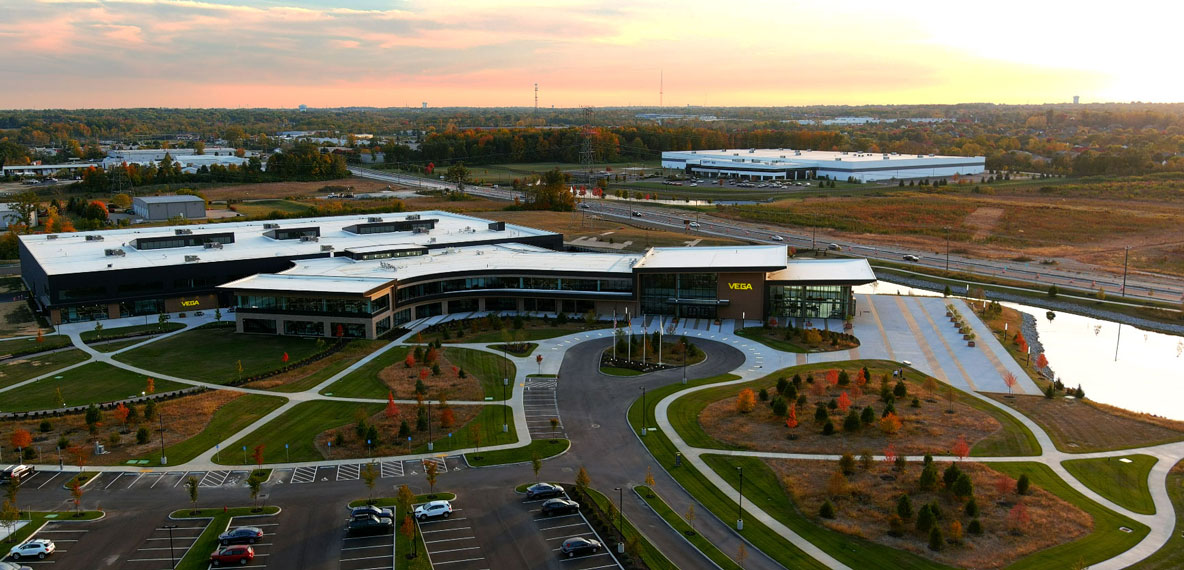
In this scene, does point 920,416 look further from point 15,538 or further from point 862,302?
point 15,538

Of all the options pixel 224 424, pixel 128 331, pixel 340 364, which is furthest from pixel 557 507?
pixel 128 331

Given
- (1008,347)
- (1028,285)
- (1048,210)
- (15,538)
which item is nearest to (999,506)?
(1008,347)

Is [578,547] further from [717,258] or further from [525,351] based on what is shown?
[717,258]

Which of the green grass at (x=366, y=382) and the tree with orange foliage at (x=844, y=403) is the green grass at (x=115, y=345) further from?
the tree with orange foliage at (x=844, y=403)

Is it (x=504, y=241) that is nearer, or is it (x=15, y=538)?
(x=15, y=538)

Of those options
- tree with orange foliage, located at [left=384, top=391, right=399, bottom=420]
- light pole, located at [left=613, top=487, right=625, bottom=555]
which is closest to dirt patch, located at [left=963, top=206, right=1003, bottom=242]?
tree with orange foliage, located at [left=384, top=391, right=399, bottom=420]

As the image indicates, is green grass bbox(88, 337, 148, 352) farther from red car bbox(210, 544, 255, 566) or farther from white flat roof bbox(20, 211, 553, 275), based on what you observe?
red car bbox(210, 544, 255, 566)
